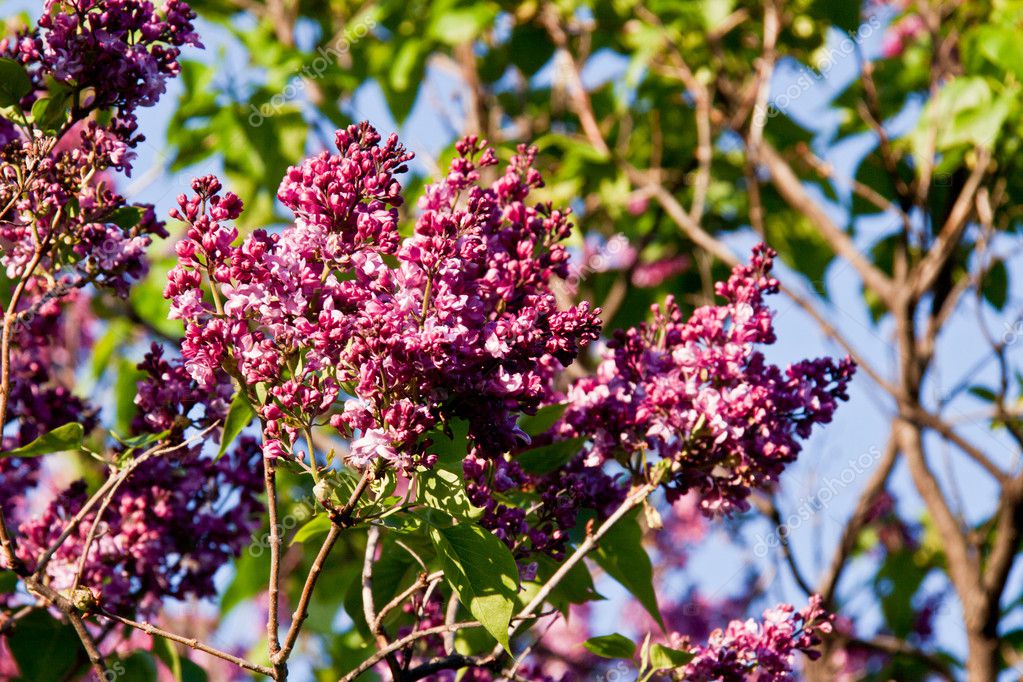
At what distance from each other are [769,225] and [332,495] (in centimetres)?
385

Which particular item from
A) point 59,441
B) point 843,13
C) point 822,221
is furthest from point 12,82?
point 822,221

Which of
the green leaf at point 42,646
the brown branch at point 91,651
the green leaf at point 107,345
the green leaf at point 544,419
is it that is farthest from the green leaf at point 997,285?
the brown branch at point 91,651

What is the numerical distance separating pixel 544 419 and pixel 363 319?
2.13 ft

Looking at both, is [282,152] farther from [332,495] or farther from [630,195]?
[332,495]

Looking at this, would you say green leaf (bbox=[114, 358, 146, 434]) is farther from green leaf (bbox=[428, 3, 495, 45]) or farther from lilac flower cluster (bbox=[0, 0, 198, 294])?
lilac flower cluster (bbox=[0, 0, 198, 294])

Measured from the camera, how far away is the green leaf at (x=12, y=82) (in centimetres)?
175

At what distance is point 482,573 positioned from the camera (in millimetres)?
1532

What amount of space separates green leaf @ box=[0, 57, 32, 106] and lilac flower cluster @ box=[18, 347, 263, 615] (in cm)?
57

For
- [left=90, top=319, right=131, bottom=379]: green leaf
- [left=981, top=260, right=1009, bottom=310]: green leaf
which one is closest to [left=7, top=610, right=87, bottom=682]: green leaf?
[left=90, top=319, right=131, bottom=379]: green leaf

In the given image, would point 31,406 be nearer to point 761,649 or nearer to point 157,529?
point 157,529

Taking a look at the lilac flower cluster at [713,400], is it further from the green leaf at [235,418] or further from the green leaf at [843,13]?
the green leaf at [843,13]

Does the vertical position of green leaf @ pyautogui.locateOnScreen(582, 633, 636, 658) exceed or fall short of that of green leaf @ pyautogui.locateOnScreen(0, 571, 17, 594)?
it exceeds it

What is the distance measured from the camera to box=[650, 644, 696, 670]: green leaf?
167 centimetres

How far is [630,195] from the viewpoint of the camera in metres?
4.37
